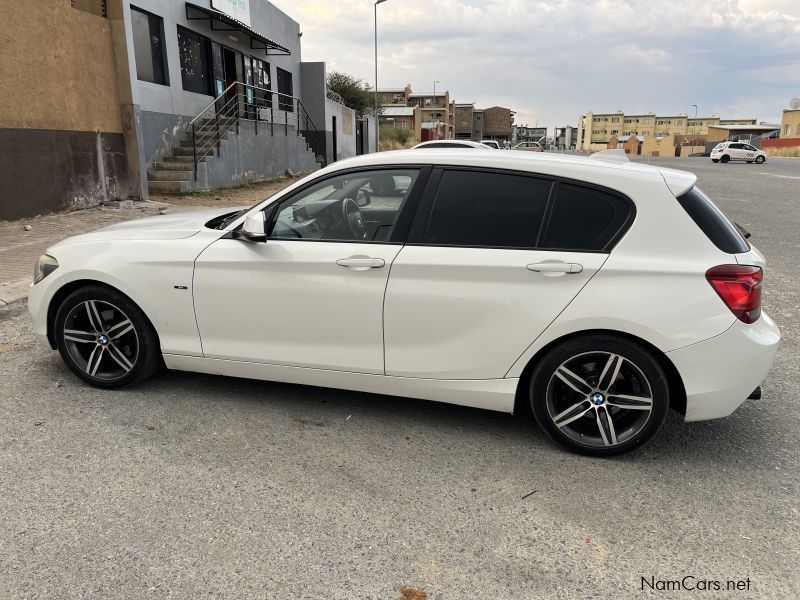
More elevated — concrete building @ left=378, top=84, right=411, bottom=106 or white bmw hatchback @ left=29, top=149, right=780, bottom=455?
concrete building @ left=378, top=84, right=411, bottom=106

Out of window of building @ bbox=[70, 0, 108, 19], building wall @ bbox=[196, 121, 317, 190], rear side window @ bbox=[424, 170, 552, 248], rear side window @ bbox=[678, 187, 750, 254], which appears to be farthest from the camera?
building wall @ bbox=[196, 121, 317, 190]

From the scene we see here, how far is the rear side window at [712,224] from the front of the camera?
3145 mm

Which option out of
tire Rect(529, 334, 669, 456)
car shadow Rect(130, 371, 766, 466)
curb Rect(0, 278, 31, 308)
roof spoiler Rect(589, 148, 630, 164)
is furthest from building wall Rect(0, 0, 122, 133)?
tire Rect(529, 334, 669, 456)

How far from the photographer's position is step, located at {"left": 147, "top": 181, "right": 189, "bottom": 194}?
15.3 m

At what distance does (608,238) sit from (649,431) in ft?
3.38

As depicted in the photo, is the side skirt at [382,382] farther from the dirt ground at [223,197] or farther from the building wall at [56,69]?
the dirt ground at [223,197]

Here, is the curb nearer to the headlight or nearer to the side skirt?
the headlight

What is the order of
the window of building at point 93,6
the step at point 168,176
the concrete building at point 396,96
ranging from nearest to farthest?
the window of building at point 93,6 → the step at point 168,176 → the concrete building at point 396,96

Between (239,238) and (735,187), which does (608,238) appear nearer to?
(239,238)

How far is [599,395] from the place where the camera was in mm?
3207

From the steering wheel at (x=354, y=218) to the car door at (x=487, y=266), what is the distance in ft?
Answer: 1.10

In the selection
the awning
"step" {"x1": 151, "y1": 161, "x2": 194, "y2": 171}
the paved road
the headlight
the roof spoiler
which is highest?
the awning

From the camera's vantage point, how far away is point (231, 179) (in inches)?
719

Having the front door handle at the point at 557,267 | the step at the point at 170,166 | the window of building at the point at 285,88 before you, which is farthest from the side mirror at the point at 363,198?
the window of building at the point at 285,88
